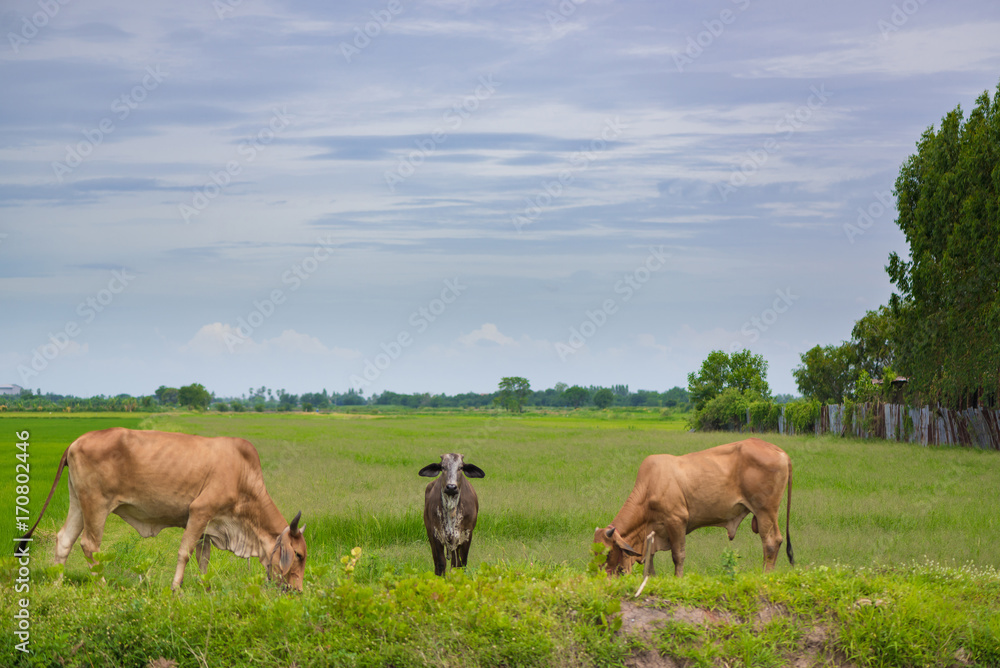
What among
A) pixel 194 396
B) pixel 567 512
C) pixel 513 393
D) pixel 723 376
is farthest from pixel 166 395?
pixel 567 512

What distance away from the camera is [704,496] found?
10469mm

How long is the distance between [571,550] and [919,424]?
29623 mm

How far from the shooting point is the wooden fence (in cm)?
3247

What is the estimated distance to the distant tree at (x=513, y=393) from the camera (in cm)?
14210

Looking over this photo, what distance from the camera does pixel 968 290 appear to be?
30.5 metres

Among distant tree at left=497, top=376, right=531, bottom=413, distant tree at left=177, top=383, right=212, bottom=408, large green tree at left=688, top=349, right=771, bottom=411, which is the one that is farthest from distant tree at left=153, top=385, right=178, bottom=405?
large green tree at left=688, top=349, right=771, bottom=411

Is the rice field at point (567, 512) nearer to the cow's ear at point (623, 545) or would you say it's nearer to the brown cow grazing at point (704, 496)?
the brown cow grazing at point (704, 496)

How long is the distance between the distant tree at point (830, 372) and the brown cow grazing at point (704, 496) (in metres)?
62.4

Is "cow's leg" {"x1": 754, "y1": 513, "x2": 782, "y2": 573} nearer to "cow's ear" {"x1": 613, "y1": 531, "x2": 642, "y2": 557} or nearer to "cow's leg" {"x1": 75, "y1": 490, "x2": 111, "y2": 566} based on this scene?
"cow's ear" {"x1": 613, "y1": 531, "x2": 642, "y2": 557}

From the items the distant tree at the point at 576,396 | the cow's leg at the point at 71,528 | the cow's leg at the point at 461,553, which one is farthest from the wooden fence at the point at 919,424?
the distant tree at the point at 576,396

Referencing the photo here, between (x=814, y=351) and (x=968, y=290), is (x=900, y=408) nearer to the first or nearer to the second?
(x=968, y=290)

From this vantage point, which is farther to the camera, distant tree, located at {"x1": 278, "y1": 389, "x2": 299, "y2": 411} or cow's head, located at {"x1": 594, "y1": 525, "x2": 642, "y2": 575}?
distant tree, located at {"x1": 278, "y1": 389, "x2": 299, "y2": 411}

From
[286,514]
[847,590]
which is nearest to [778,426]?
[286,514]

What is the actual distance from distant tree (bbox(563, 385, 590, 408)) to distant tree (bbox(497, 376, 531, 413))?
2264cm
